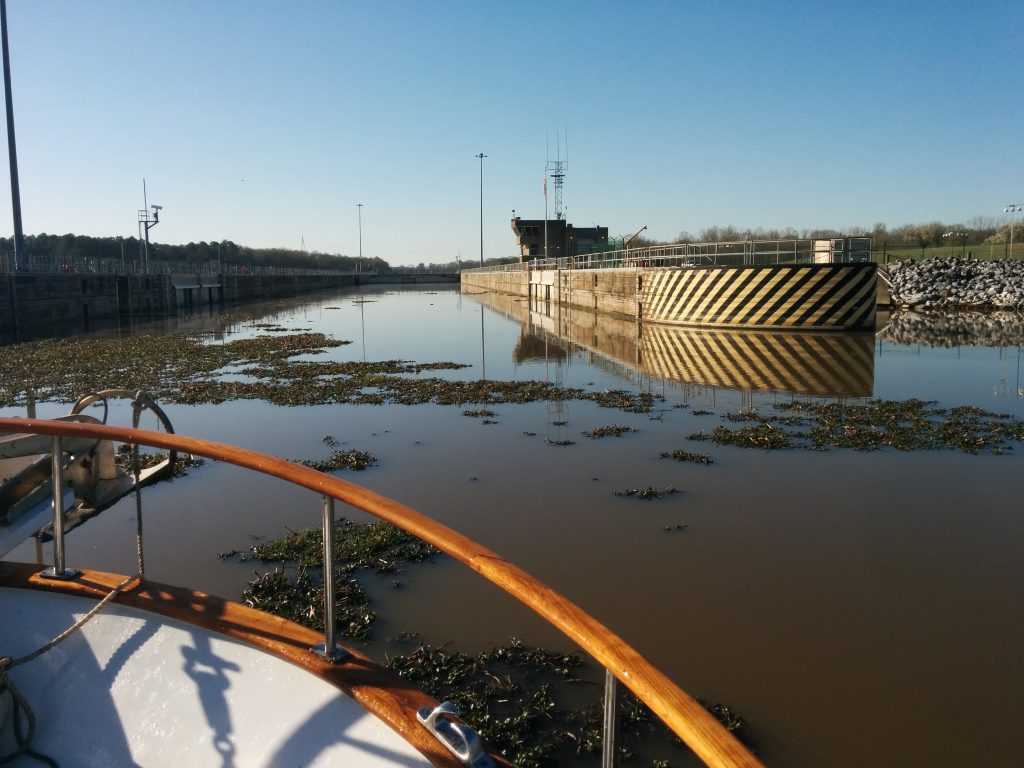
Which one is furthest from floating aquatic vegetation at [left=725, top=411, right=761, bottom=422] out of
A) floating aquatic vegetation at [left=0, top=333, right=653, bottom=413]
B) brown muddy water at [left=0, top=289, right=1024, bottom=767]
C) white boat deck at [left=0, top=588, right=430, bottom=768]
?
white boat deck at [left=0, top=588, right=430, bottom=768]

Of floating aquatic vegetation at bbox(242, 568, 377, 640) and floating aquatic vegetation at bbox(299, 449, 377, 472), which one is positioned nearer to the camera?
floating aquatic vegetation at bbox(242, 568, 377, 640)

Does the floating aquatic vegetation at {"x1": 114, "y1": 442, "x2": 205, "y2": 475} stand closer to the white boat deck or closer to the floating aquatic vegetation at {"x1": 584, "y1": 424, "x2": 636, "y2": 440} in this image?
the floating aquatic vegetation at {"x1": 584, "y1": 424, "x2": 636, "y2": 440}

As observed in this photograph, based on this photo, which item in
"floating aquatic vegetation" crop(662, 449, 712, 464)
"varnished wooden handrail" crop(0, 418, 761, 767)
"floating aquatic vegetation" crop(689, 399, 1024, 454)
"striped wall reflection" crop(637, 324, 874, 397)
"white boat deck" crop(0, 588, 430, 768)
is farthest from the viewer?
"striped wall reflection" crop(637, 324, 874, 397)

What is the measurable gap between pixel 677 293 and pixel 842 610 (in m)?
23.0

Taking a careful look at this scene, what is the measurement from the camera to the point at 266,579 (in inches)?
209

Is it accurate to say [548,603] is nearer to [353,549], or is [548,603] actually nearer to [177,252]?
[353,549]

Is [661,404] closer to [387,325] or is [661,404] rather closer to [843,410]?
[843,410]

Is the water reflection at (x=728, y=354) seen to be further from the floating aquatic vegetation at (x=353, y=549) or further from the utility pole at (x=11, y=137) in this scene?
the utility pole at (x=11, y=137)

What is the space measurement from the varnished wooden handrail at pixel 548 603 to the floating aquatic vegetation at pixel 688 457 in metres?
7.02

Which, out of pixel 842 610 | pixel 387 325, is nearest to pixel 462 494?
pixel 842 610

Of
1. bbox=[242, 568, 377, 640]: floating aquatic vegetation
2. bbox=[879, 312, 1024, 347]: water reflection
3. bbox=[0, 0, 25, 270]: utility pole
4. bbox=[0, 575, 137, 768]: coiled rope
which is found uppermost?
bbox=[0, 0, 25, 270]: utility pole

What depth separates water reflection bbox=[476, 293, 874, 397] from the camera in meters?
14.6

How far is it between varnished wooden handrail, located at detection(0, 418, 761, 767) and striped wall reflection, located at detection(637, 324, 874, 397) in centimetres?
1265

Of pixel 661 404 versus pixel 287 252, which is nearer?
pixel 661 404
